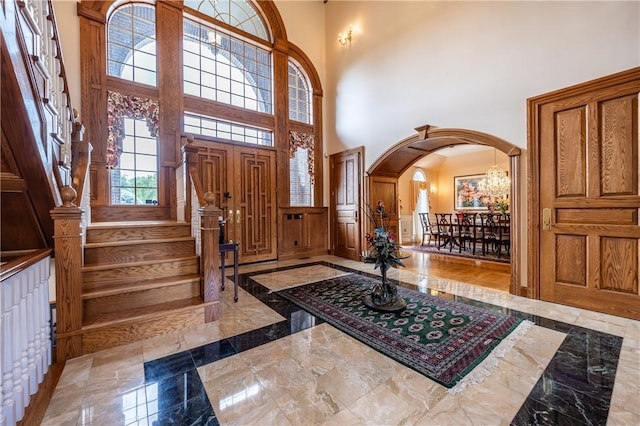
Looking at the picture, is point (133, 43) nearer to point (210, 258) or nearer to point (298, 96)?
point (298, 96)

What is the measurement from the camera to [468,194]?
977cm

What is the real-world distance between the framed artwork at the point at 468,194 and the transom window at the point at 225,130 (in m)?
7.53

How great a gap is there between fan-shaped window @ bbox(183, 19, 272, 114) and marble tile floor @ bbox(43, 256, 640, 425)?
176 inches

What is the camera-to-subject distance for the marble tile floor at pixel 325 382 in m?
1.50

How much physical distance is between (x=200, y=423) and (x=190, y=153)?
2918mm

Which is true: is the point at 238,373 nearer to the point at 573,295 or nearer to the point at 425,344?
the point at 425,344

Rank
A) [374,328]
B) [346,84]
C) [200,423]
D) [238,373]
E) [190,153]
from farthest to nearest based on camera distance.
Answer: [346,84], [190,153], [374,328], [238,373], [200,423]

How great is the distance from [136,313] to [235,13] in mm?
5936

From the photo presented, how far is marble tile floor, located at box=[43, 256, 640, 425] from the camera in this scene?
4.93 ft

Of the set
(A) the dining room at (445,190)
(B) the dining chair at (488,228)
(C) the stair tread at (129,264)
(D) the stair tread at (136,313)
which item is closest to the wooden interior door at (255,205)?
(C) the stair tread at (129,264)

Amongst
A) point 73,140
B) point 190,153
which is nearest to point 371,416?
point 190,153

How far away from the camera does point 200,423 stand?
4.79ft

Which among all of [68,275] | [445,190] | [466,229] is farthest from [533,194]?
[445,190]

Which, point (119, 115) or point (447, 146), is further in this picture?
point (447, 146)
